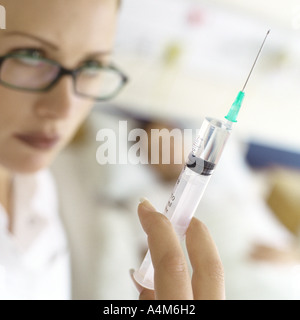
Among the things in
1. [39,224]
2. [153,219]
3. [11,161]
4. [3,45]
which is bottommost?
[39,224]

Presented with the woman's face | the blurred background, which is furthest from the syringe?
the blurred background

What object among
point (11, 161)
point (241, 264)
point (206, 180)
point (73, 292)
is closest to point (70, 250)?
point (73, 292)

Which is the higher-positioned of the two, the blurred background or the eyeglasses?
the eyeglasses

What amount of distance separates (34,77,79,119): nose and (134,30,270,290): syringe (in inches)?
11.8

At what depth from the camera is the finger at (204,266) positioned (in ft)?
1.40

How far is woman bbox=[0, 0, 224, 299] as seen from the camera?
43cm

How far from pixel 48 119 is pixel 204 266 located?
1.36 ft

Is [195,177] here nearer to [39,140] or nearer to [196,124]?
[39,140]

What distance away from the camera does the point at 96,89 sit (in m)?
0.79

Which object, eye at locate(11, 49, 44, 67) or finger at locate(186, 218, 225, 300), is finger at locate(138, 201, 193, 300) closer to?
finger at locate(186, 218, 225, 300)

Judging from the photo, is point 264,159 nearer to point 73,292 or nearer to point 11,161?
point 73,292

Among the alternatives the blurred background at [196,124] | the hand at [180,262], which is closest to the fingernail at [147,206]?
the hand at [180,262]

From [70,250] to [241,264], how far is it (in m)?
0.61

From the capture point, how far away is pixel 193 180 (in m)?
0.49
